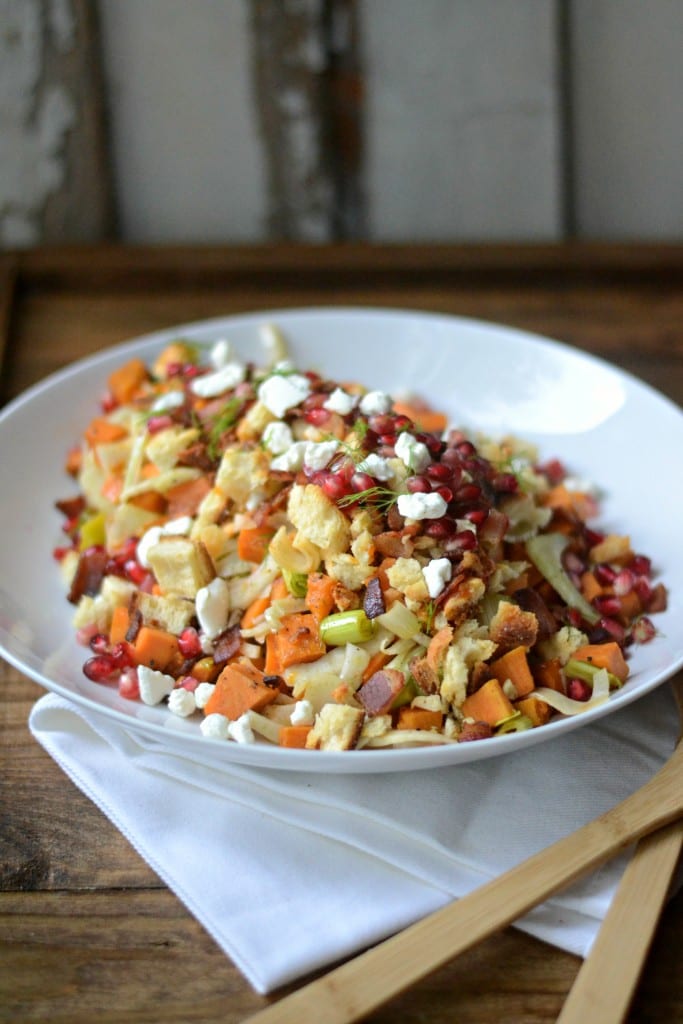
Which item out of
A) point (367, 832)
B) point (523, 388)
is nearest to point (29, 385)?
point (523, 388)

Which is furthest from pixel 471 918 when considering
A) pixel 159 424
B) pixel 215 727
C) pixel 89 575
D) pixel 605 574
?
pixel 159 424

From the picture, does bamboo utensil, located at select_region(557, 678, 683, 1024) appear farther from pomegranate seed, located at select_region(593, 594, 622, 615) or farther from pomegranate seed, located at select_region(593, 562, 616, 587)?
pomegranate seed, located at select_region(593, 562, 616, 587)

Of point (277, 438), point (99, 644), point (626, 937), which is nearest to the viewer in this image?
point (626, 937)

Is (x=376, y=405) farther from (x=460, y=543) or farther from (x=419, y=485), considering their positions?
(x=460, y=543)

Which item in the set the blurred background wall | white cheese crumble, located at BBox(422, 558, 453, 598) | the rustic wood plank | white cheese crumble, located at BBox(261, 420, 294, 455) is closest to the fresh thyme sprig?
white cheese crumble, located at BBox(422, 558, 453, 598)

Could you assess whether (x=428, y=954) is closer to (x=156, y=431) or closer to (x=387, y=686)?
(x=387, y=686)

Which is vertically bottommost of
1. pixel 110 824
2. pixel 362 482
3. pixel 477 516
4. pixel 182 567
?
pixel 110 824

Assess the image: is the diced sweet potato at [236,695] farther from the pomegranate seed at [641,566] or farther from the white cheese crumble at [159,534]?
→ the pomegranate seed at [641,566]
